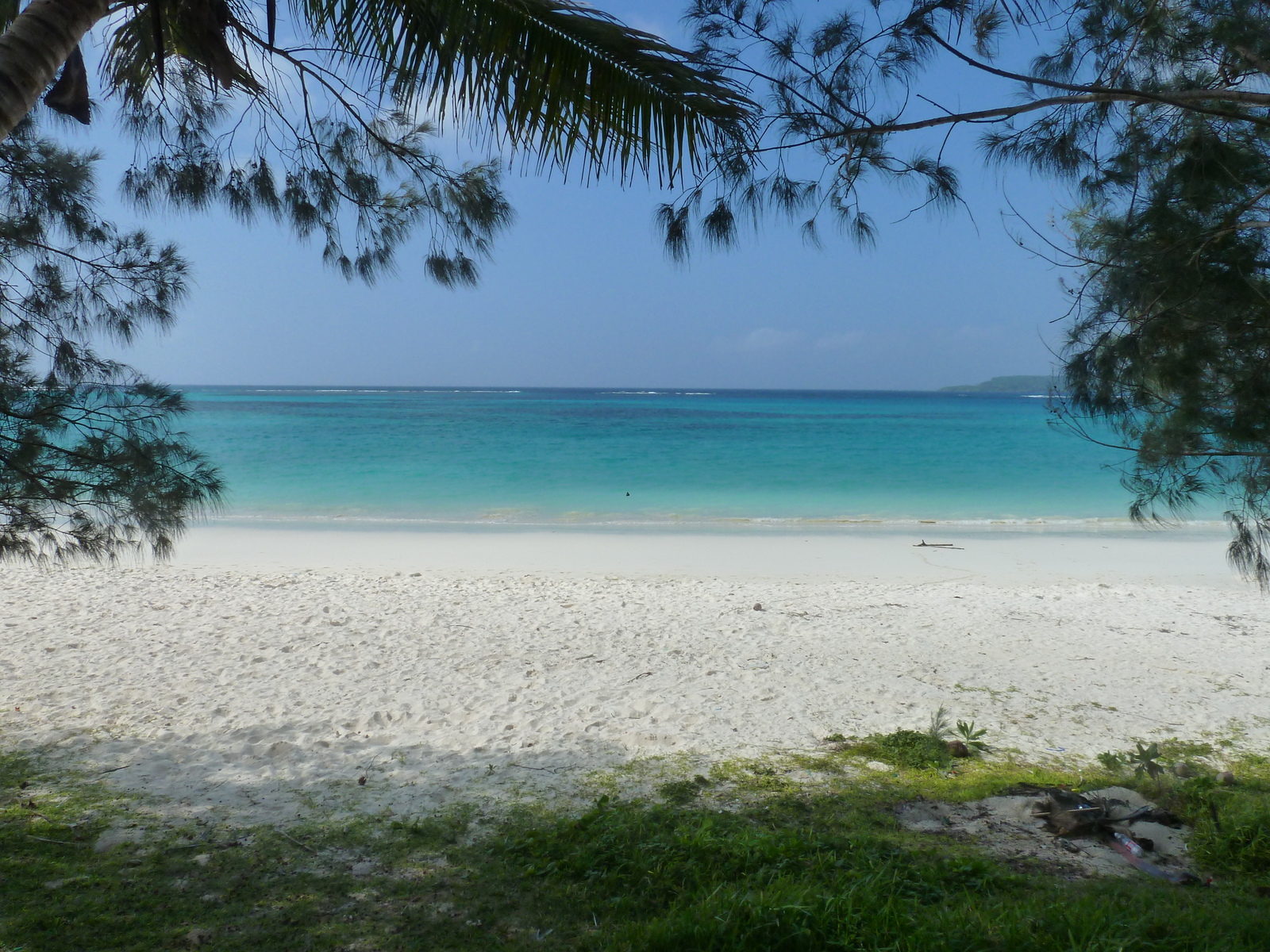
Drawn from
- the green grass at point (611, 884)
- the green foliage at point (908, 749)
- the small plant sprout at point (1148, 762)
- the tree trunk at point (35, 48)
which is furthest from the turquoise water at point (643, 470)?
the tree trunk at point (35, 48)

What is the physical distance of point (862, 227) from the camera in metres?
3.76

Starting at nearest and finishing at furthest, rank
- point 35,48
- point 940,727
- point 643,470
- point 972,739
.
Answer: point 35,48 < point 972,739 < point 940,727 < point 643,470

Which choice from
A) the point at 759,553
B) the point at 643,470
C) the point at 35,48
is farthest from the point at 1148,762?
the point at 643,470

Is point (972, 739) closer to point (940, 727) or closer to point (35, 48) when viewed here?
point (940, 727)

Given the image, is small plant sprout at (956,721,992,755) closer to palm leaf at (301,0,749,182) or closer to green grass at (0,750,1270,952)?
green grass at (0,750,1270,952)

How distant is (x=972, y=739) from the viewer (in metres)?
4.47

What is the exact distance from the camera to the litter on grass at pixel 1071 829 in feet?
9.83

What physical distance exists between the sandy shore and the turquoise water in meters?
1.69

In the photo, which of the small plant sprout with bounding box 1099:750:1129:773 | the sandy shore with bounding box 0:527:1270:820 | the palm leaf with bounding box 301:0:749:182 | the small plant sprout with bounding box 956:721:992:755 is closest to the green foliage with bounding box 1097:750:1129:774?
the small plant sprout with bounding box 1099:750:1129:773

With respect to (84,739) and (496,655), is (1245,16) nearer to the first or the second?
(496,655)

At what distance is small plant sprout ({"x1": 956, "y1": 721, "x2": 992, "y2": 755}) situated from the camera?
439 cm

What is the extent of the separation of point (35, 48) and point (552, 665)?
4.46m

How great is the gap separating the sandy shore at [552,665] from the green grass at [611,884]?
467 mm

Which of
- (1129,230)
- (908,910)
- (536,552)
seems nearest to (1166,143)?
(1129,230)
